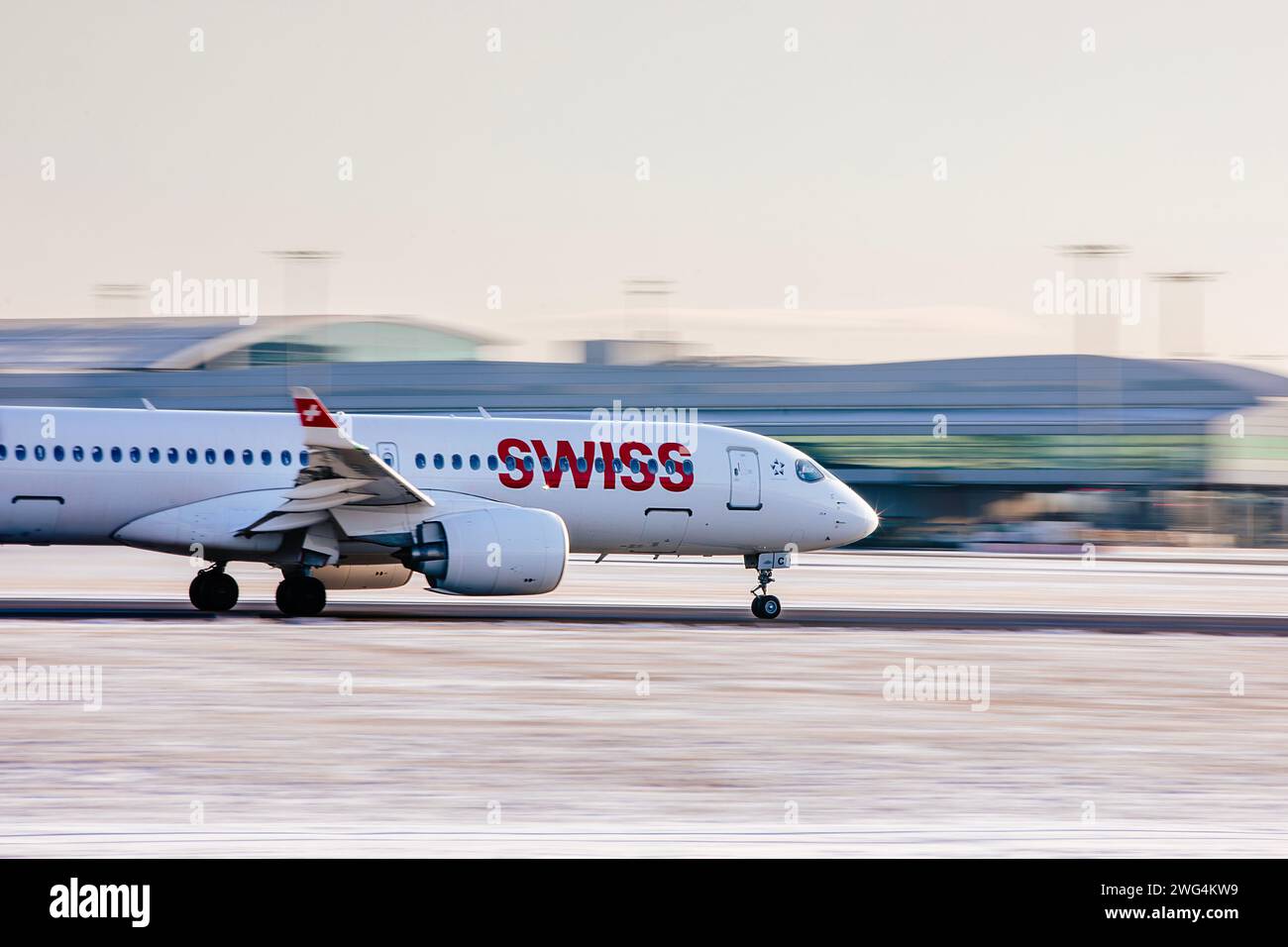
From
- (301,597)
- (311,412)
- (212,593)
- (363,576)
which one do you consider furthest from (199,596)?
(311,412)

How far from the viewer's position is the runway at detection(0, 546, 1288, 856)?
889 cm

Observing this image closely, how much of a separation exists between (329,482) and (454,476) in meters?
2.30

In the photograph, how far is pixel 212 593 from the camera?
73.7 ft

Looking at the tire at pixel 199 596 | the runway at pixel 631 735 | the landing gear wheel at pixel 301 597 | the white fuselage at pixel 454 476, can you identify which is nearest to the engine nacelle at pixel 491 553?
the runway at pixel 631 735

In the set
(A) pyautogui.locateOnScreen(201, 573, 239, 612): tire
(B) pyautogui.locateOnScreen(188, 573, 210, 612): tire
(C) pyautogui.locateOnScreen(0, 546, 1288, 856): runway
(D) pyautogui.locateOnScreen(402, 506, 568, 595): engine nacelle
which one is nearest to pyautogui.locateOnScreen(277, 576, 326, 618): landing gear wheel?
(C) pyautogui.locateOnScreen(0, 546, 1288, 856): runway

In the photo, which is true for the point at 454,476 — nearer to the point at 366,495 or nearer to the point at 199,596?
the point at 366,495

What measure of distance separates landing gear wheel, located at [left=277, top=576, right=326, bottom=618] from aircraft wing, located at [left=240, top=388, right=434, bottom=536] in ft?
2.73

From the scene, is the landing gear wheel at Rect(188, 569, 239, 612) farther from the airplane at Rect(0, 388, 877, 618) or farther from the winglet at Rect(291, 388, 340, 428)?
the winglet at Rect(291, 388, 340, 428)

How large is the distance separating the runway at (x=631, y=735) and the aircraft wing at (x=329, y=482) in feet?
4.75

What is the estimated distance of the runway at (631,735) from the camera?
8891 millimetres

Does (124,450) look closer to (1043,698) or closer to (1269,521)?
(1043,698)

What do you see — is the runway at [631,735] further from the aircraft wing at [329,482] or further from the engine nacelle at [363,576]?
the aircraft wing at [329,482]

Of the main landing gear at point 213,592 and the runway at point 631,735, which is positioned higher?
the main landing gear at point 213,592

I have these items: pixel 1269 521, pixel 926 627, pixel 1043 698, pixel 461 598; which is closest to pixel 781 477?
pixel 926 627
